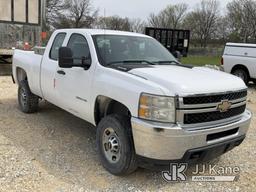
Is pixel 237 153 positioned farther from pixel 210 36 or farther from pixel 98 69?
pixel 210 36

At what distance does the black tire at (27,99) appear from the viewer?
7.20 meters

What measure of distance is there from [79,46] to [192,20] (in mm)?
70738

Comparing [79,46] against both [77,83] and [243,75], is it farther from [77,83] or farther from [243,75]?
[243,75]

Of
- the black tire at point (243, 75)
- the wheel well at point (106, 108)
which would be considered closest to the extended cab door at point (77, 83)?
the wheel well at point (106, 108)

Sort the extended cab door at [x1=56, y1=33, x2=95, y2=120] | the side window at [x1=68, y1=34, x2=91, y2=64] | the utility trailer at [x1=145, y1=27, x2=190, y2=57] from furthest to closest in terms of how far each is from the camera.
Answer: the utility trailer at [x1=145, y1=27, x2=190, y2=57] → the side window at [x1=68, y1=34, x2=91, y2=64] → the extended cab door at [x1=56, y1=33, x2=95, y2=120]

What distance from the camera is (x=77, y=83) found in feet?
16.8

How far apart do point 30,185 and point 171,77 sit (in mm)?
2082

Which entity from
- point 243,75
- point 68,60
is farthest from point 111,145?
point 243,75

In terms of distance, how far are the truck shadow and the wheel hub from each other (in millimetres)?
226

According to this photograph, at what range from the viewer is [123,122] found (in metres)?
4.24

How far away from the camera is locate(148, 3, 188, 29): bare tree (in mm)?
75625

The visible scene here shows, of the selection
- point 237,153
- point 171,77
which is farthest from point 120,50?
point 237,153

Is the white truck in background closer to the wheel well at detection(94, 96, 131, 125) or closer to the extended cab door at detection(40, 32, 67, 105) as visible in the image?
the extended cab door at detection(40, 32, 67, 105)

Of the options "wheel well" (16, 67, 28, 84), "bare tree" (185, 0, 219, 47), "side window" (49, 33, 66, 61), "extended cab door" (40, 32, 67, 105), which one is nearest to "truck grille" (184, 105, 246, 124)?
"extended cab door" (40, 32, 67, 105)
